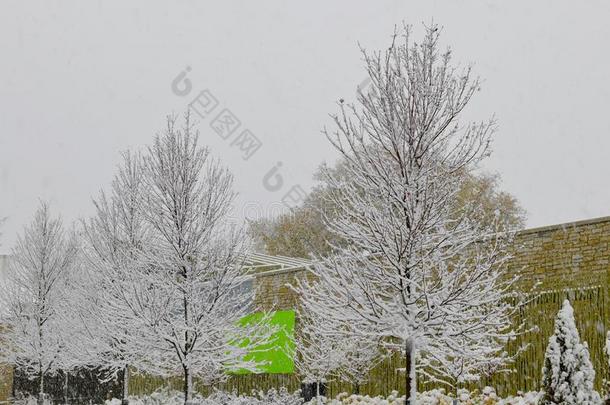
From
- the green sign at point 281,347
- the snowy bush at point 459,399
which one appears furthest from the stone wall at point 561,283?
the green sign at point 281,347

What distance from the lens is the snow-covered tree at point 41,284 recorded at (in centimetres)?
2291

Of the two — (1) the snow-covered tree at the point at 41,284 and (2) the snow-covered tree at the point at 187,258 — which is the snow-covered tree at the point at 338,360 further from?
(1) the snow-covered tree at the point at 41,284

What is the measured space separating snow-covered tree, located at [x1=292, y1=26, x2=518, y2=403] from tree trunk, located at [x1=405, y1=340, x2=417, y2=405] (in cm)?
1

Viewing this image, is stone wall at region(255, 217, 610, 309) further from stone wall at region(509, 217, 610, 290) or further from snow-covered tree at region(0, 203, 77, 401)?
snow-covered tree at region(0, 203, 77, 401)

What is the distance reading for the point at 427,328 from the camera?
8828mm

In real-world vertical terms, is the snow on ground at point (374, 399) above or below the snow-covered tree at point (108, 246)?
below

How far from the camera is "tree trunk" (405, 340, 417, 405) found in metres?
8.69

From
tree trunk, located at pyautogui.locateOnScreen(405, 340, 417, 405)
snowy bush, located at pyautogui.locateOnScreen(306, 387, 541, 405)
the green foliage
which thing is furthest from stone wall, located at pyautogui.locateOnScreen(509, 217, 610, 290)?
the green foliage

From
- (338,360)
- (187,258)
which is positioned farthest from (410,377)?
(338,360)

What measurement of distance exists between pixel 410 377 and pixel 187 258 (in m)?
6.26

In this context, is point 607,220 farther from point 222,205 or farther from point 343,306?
point 222,205

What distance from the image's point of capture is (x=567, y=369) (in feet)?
27.1

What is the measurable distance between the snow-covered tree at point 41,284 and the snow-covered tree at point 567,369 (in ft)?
57.3

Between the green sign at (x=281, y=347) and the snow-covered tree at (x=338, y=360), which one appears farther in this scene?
the green sign at (x=281, y=347)
